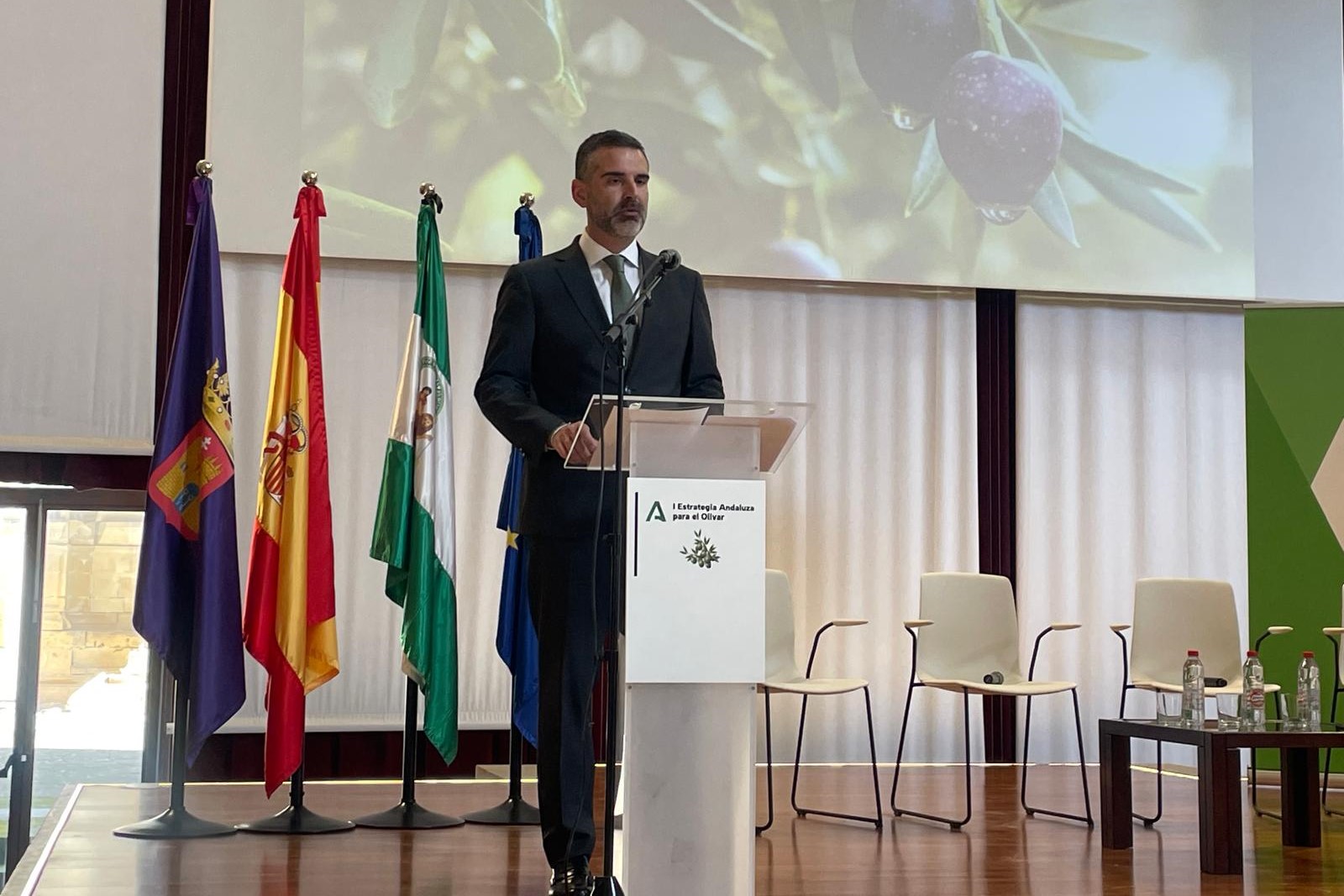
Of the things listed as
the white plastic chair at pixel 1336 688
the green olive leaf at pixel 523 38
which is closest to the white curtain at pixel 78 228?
the green olive leaf at pixel 523 38

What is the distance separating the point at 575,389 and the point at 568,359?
7 centimetres

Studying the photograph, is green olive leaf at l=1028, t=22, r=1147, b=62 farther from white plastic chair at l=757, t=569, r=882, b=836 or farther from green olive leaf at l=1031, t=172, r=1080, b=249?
white plastic chair at l=757, t=569, r=882, b=836

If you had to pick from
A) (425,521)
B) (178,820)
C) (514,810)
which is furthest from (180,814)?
(425,521)

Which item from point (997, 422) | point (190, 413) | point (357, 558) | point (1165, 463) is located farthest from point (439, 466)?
point (1165, 463)

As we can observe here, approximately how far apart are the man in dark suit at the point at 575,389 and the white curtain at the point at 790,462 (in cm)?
409

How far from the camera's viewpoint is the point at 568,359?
10.2 feet

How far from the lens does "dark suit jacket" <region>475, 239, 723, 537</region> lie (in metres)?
3.00

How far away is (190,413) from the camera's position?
472 centimetres

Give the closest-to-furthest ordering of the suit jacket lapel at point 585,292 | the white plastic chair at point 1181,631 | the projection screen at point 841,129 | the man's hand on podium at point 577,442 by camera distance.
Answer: the man's hand on podium at point 577,442, the suit jacket lapel at point 585,292, the white plastic chair at point 1181,631, the projection screen at point 841,129

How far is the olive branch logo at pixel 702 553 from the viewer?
2568 millimetres

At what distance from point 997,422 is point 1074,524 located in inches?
28.8

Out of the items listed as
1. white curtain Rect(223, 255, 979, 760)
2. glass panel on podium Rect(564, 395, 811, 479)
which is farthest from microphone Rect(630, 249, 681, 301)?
white curtain Rect(223, 255, 979, 760)

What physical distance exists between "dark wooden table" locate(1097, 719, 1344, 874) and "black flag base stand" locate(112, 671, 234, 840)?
2918 mm

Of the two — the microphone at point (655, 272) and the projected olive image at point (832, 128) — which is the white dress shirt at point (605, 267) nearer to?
the microphone at point (655, 272)
